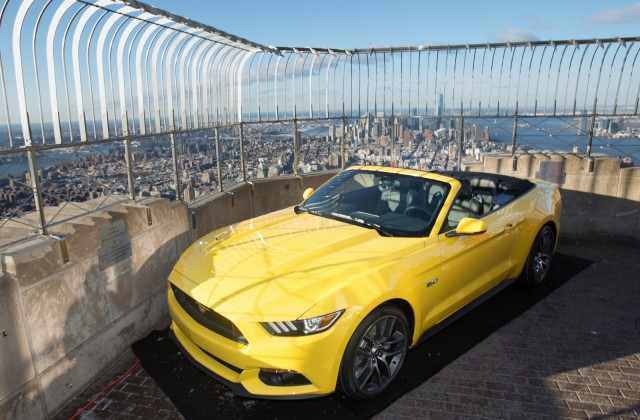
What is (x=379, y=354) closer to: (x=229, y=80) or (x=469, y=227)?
(x=469, y=227)

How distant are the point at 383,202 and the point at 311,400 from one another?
1911 millimetres

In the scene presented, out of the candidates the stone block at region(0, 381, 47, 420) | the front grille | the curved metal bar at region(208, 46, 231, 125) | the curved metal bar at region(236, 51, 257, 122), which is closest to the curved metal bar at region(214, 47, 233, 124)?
the curved metal bar at region(208, 46, 231, 125)

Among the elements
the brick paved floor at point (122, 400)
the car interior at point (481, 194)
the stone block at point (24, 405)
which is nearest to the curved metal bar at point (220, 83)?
the car interior at point (481, 194)

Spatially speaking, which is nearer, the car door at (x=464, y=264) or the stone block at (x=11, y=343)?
the stone block at (x=11, y=343)

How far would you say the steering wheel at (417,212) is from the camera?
396cm

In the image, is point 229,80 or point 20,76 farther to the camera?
point 229,80

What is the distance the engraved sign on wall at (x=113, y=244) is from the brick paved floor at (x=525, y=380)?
90 cm

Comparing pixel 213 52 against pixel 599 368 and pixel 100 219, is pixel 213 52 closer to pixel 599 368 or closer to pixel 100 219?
pixel 100 219

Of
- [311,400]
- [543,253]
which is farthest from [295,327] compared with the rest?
[543,253]

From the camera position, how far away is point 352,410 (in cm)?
325

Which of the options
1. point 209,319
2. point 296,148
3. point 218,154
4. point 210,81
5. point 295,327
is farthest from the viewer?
point 296,148

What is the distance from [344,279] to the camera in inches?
121

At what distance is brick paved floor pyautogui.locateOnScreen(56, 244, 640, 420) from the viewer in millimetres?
3248

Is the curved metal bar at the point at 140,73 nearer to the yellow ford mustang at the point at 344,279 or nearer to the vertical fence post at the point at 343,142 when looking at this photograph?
the yellow ford mustang at the point at 344,279
